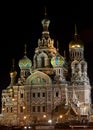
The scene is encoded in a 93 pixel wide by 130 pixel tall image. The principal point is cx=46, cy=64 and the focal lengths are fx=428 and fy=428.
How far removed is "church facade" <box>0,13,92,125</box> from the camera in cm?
6906

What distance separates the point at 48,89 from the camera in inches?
2751

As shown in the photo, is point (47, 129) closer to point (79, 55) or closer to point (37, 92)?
point (37, 92)

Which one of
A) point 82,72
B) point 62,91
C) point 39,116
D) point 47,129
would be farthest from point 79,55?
point 47,129

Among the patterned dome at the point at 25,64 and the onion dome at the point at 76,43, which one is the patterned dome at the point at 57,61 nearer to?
the onion dome at the point at 76,43

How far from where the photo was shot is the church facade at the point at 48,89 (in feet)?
227

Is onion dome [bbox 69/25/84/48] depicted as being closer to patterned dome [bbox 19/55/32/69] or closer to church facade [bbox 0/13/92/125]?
church facade [bbox 0/13/92/125]

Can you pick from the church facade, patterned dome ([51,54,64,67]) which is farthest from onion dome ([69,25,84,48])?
patterned dome ([51,54,64,67])

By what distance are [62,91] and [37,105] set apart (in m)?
4.66

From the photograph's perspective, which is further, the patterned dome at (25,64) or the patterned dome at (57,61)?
the patterned dome at (25,64)

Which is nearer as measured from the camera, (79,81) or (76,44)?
(79,81)

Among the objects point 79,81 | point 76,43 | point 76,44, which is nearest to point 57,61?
point 79,81

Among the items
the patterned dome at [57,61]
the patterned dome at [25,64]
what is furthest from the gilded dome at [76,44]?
the patterned dome at [25,64]

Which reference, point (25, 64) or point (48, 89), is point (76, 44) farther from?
point (48, 89)

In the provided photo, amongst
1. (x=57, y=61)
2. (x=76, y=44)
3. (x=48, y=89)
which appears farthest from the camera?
(x=76, y=44)
